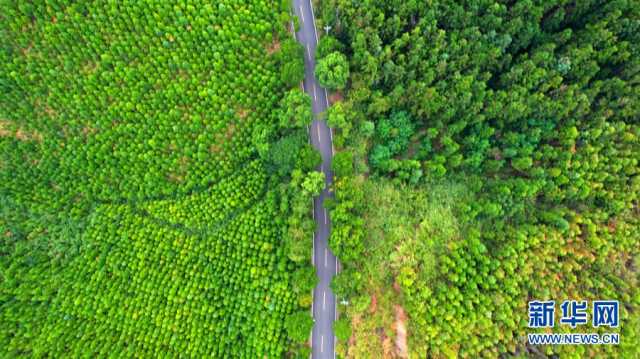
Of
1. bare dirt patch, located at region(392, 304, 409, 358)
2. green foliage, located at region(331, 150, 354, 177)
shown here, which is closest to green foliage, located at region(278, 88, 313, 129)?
green foliage, located at region(331, 150, 354, 177)

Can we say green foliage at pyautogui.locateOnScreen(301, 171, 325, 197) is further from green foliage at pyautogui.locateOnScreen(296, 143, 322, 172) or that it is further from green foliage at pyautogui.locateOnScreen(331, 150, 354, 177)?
green foliage at pyautogui.locateOnScreen(331, 150, 354, 177)

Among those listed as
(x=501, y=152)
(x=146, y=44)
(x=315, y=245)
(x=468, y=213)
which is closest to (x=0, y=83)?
(x=146, y=44)

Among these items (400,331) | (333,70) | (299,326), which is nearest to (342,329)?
(299,326)

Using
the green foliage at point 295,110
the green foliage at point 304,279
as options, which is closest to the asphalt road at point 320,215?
the green foliage at point 304,279

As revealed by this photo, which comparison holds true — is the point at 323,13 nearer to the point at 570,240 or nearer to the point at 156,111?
the point at 156,111

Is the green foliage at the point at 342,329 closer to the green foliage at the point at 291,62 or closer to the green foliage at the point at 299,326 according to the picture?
the green foliage at the point at 299,326

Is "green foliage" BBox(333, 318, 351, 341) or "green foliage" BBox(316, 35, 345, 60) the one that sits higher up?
"green foliage" BBox(316, 35, 345, 60)
